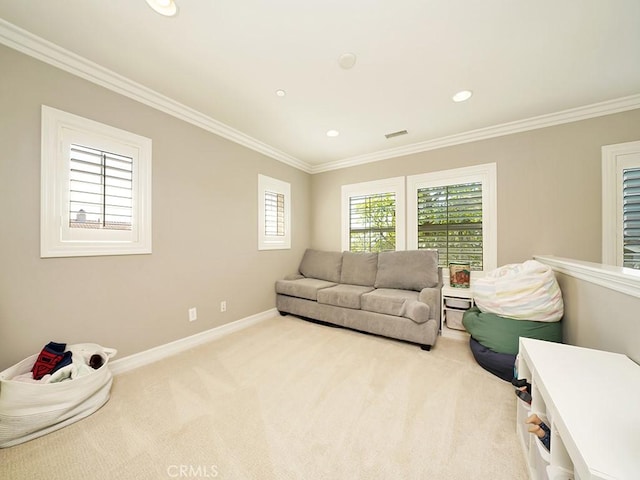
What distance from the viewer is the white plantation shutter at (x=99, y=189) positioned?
1829 mm

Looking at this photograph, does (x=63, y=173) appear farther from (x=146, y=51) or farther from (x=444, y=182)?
(x=444, y=182)

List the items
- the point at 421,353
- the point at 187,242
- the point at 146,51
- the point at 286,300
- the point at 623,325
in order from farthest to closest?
the point at 286,300
the point at 187,242
the point at 421,353
the point at 146,51
the point at 623,325

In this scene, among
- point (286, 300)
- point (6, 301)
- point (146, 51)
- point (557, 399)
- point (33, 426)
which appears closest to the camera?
point (557, 399)

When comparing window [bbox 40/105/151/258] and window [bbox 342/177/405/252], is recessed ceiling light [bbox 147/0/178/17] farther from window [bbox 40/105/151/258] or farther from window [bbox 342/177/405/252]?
window [bbox 342/177/405/252]

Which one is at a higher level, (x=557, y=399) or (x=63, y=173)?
(x=63, y=173)

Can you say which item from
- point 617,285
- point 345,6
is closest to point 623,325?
point 617,285

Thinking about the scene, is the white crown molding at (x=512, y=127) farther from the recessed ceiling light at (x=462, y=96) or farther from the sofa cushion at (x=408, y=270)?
the sofa cushion at (x=408, y=270)

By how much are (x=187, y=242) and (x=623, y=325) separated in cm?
331

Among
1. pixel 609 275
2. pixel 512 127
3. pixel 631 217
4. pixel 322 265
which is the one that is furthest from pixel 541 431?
pixel 512 127

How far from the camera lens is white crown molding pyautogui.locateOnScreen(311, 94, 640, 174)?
2.33m

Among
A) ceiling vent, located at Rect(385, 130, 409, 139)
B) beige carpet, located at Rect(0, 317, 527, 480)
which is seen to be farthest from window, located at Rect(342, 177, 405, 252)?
beige carpet, located at Rect(0, 317, 527, 480)

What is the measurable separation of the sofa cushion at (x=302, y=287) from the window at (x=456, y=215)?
1.46 meters

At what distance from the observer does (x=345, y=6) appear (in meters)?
1.41

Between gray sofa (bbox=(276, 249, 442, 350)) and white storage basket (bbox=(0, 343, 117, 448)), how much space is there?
212 centimetres
